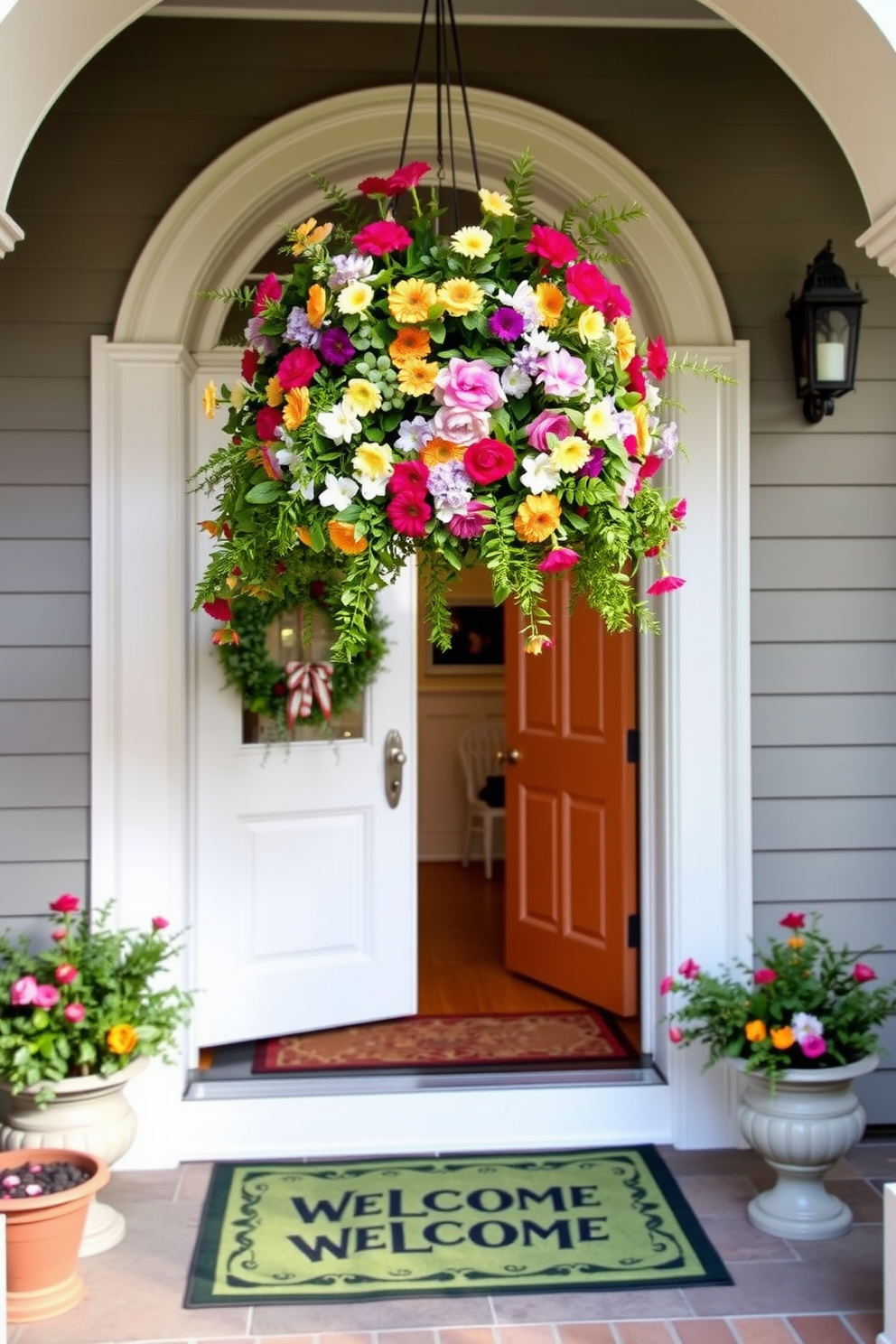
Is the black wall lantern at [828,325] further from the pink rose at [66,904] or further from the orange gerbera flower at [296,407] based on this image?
the pink rose at [66,904]

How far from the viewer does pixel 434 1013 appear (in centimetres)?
428

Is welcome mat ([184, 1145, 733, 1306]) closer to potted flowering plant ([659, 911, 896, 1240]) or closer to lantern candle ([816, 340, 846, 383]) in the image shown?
potted flowering plant ([659, 911, 896, 1240])

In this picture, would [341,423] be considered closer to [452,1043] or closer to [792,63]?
[792,63]

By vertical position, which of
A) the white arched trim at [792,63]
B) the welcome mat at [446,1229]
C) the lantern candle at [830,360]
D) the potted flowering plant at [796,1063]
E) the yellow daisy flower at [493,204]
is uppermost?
the white arched trim at [792,63]

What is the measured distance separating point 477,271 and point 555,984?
10.4 ft

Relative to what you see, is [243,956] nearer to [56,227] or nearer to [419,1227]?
[419,1227]

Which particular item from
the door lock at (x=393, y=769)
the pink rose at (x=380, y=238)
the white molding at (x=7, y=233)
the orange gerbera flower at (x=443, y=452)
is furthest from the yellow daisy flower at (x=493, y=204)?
the door lock at (x=393, y=769)

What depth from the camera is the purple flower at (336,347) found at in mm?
1787

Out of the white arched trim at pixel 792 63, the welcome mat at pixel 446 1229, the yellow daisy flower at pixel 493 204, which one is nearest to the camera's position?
the yellow daisy flower at pixel 493 204

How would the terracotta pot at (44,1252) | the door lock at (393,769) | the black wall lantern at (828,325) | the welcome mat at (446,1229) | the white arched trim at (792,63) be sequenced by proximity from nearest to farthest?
the white arched trim at (792,63), the terracotta pot at (44,1252), the welcome mat at (446,1229), the black wall lantern at (828,325), the door lock at (393,769)

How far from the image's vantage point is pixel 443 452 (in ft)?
5.67

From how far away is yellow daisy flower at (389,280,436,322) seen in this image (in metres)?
1.75

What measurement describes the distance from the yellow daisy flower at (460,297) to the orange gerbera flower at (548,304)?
8cm

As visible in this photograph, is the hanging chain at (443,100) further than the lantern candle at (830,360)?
No
